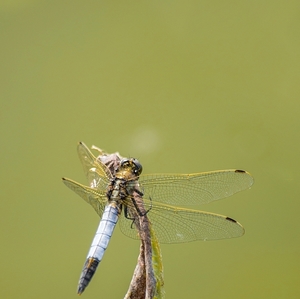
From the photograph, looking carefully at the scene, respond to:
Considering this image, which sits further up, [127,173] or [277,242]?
[277,242]

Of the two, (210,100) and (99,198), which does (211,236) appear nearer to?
(99,198)

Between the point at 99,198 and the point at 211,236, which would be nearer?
the point at 211,236

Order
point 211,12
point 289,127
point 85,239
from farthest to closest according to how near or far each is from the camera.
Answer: point 211,12 < point 289,127 < point 85,239

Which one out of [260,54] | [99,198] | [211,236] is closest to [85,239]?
[99,198]

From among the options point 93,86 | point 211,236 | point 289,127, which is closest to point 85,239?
point 211,236

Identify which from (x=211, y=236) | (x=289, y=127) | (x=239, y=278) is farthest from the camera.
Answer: (x=289, y=127)

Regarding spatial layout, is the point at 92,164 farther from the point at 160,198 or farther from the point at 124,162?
the point at 160,198

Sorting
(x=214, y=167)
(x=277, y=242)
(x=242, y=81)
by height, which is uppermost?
(x=242, y=81)

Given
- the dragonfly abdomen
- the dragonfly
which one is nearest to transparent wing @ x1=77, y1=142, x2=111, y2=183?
the dragonfly

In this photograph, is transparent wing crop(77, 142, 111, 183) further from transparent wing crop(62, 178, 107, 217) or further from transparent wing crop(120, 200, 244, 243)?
transparent wing crop(120, 200, 244, 243)
